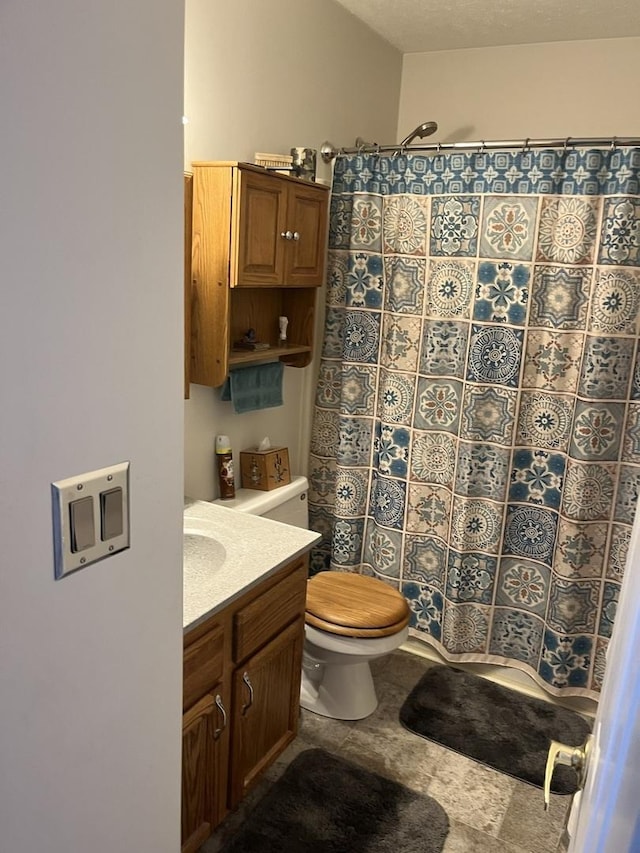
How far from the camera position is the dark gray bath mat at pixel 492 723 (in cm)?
214

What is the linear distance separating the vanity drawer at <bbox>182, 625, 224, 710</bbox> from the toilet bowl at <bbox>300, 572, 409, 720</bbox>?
0.61m

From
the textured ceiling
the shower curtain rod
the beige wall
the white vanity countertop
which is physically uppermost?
the textured ceiling

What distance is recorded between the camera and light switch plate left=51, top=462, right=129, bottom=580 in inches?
30.2

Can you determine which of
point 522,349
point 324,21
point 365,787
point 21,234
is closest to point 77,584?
point 21,234

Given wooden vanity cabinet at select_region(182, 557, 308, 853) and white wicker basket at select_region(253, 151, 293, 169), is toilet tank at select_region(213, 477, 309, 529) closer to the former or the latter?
wooden vanity cabinet at select_region(182, 557, 308, 853)

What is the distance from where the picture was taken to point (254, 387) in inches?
87.5

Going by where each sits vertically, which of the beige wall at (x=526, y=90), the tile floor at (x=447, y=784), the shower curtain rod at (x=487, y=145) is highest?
the beige wall at (x=526, y=90)

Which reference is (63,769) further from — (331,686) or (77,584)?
(331,686)

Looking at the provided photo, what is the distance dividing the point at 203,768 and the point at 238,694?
183 mm

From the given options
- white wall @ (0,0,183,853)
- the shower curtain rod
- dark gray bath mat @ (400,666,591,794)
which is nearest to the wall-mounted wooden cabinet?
the shower curtain rod

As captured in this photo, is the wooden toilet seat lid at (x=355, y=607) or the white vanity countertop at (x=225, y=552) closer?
the white vanity countertop at (x=225, y=552)

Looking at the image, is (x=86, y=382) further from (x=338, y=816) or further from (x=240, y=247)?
(x=338, y=816)

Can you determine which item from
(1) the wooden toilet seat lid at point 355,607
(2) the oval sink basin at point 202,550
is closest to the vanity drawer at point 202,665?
(2) the oval sink basin at point 202,550

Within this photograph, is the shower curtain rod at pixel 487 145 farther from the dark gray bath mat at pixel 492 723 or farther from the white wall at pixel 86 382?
the dark gray bath mat at pixel 492 723
